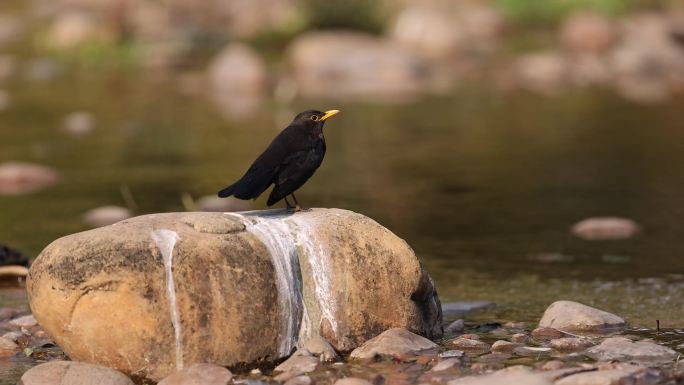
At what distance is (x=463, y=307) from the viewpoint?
36.5ft

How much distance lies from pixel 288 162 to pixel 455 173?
9.25m

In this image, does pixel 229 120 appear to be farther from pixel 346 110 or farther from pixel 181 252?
pixel 181 252

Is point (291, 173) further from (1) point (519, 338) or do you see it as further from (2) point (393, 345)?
(1) point (519, 338)

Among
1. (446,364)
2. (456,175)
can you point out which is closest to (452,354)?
(446,364)

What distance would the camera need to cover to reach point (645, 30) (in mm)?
31891

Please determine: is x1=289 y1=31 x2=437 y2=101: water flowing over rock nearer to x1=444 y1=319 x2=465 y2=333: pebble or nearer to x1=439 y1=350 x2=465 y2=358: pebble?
x1=444 y1=319 x2=465 y2=333: pebble

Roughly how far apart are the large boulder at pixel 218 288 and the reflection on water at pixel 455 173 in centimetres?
182

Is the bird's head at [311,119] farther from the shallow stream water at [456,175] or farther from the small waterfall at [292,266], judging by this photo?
the shallow stream water at [456,175]

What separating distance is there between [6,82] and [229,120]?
8.27 m

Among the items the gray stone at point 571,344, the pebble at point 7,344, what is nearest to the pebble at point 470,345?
the gray stone at point 571,344

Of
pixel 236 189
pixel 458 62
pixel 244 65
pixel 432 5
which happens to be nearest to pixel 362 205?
pixel 236 189

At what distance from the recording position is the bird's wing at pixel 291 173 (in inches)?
383

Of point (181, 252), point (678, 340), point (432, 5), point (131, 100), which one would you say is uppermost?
point (432, 5)

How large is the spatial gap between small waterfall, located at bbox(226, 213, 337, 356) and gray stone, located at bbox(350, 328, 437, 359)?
27 cm
